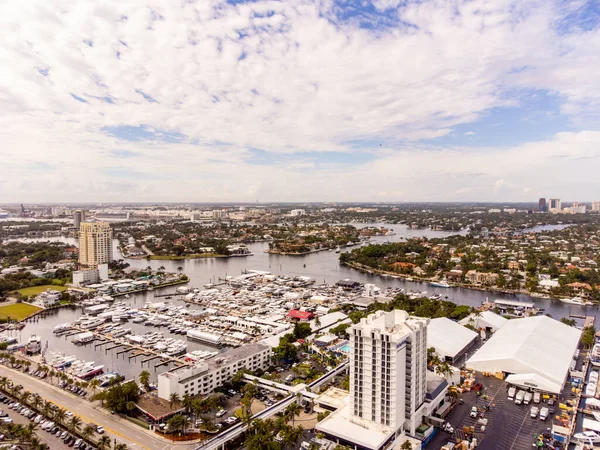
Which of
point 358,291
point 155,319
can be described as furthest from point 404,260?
point 155,319

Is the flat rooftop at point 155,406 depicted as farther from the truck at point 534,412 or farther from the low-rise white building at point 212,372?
the truck at point 534,412

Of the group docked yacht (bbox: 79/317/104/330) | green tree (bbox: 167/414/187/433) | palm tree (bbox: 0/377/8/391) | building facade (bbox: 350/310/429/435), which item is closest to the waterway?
docked yacht (bbox: 79/317/104/330)

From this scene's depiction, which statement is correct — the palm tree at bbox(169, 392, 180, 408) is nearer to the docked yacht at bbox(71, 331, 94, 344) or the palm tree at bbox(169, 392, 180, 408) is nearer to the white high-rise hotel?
the white high-rise hotel

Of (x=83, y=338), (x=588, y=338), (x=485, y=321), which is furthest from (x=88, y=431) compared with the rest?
(x=588, y=338)

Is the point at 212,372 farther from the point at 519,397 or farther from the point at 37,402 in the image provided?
the point at 519,397

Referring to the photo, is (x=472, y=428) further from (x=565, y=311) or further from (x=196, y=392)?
(x=565, y=311)

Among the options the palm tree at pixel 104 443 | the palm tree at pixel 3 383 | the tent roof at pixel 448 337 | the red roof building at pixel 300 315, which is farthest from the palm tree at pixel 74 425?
the red roof building at pixel 300 315
